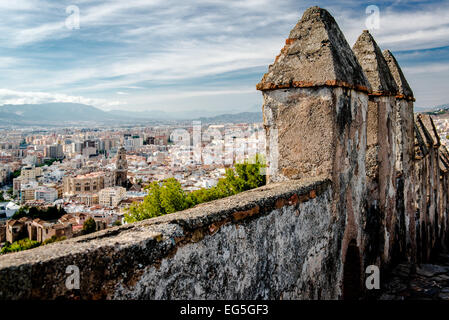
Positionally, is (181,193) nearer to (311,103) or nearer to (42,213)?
(311,103)

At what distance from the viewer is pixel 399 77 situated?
5.64 m

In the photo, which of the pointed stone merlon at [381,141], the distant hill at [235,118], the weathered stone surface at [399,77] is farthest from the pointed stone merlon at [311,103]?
the distant hill at [235,118]

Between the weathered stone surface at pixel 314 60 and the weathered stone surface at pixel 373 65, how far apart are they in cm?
116

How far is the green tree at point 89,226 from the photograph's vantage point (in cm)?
3909

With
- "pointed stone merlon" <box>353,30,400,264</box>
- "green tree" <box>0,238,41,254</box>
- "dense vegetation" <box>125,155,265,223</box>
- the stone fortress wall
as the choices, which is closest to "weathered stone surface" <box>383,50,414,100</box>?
the stone fortress wall

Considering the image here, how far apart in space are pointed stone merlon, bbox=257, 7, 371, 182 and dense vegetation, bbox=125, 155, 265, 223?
1158 cm

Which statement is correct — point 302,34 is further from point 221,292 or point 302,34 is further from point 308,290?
point 221,292

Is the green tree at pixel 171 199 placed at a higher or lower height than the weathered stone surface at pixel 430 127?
lower

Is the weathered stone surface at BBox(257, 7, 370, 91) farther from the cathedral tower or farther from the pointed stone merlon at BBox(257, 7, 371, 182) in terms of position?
the cathedral tower

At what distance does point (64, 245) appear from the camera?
157cm

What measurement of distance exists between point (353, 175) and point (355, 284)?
3.24 ft

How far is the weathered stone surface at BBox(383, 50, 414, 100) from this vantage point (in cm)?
561

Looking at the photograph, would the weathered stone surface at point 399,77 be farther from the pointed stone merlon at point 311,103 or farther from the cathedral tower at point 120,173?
the cathedral tower at point 120,173
